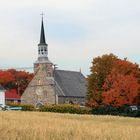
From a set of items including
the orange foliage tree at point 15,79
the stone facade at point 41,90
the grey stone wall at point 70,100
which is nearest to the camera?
the grey stone wall at point 70,100

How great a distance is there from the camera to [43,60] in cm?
13462

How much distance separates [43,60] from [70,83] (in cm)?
859

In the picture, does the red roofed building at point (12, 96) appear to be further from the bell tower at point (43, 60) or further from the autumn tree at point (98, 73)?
the autumn tree at point (98, 73)

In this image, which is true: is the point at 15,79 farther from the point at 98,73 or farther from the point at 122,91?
the point at 122,91

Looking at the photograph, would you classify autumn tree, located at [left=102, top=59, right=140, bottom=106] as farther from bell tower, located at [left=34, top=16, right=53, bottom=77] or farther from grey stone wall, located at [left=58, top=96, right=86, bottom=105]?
A: bell tower, located at [left=34, top=16, right=53, bottom=77]

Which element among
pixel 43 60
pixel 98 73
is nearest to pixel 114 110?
pixel 98 73

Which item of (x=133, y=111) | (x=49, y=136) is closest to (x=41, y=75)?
(x=133, y=111)

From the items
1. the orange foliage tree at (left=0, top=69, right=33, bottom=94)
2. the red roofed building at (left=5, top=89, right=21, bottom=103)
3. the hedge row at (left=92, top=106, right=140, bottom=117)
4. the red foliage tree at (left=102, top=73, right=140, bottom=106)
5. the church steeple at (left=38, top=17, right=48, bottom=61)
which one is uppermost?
the church steeple at (left=38, top=17, right=48, bottom=61)

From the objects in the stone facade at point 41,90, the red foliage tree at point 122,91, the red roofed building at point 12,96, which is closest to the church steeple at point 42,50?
the stone facade at point 41,90

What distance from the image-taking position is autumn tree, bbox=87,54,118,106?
91688mm

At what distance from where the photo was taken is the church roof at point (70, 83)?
131 m

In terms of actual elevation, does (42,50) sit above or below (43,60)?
above

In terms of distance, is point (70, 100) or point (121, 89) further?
point (70, 100)

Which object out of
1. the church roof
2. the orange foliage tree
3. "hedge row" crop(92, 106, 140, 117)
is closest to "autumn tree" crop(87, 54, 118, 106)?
"hedge row" crop(92, 106, 140, 117)
